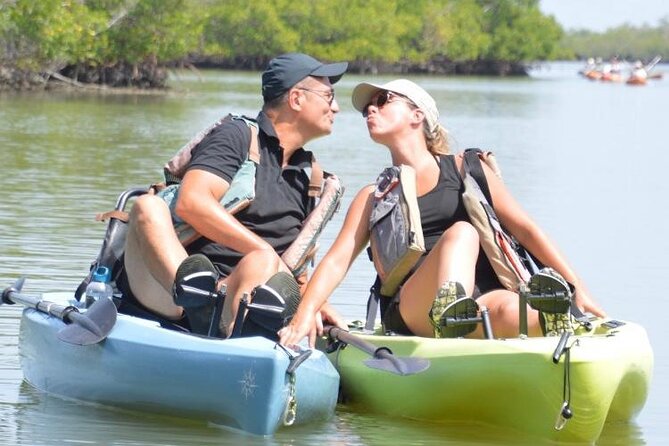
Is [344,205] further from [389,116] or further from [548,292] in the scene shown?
[548,292]

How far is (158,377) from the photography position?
6.11 meters

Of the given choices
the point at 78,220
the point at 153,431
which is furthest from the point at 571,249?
the point at 153,431

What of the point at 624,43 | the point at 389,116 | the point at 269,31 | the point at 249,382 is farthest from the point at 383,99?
the point at 624,43

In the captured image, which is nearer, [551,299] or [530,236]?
[551,299]

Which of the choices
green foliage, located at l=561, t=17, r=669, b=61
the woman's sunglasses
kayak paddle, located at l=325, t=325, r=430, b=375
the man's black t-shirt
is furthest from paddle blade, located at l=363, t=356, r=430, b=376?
green foliage, located at l=561, t=17, r=669, b=61

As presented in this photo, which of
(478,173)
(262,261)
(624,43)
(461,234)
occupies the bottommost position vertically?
(624,43)

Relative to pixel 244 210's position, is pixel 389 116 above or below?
above

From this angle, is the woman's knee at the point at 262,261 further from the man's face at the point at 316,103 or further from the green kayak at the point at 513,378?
the man's face at the point at 316,103

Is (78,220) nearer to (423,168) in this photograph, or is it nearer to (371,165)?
(423,168)

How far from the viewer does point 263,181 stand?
21.9 feet

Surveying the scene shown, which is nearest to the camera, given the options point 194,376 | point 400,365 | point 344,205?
point 194,376

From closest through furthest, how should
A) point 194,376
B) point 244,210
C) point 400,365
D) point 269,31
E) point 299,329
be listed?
point 194,376
point 400,365
point 299,329
point 244,210
point 269,31

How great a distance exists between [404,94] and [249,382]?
1.46 meters

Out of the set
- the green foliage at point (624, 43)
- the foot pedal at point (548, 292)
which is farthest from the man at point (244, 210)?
the green foliage at point (624, 43)
